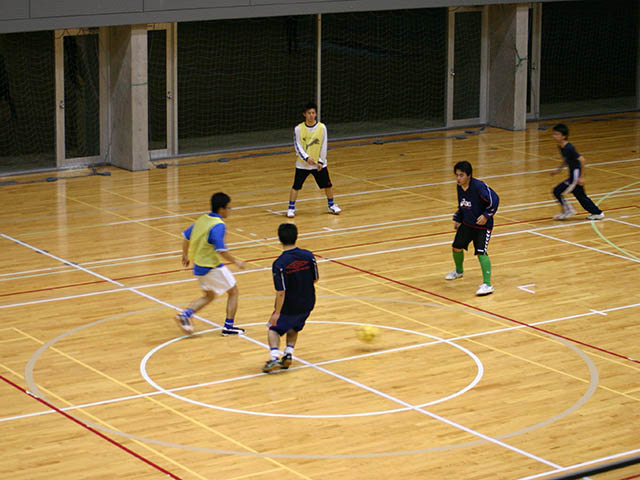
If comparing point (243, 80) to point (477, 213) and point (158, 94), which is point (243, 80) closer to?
point (158, 94)

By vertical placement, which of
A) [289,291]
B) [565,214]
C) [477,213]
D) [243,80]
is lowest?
[289,291]

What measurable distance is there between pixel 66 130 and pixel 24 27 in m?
2.88

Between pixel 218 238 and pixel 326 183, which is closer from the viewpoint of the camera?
pixel 218 238

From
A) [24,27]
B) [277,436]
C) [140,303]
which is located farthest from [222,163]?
[277,436]

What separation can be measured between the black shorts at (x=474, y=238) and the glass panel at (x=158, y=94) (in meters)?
10.6

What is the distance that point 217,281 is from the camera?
1282 centimetres

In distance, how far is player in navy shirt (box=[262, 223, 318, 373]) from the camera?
37.9 ft

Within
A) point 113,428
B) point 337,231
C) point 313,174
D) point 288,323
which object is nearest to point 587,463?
point 288,323

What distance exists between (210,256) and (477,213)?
3927mm

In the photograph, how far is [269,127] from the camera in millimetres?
26344

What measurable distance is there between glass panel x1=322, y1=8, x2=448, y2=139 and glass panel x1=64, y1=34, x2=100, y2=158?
6111 millimetres

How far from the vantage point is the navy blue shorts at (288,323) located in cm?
1174

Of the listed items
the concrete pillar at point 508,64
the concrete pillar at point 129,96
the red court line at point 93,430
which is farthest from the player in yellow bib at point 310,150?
the concrete pillar at point 508,64

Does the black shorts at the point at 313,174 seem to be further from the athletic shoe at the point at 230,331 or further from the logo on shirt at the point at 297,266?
the logo on shirt at the point at 297,266
